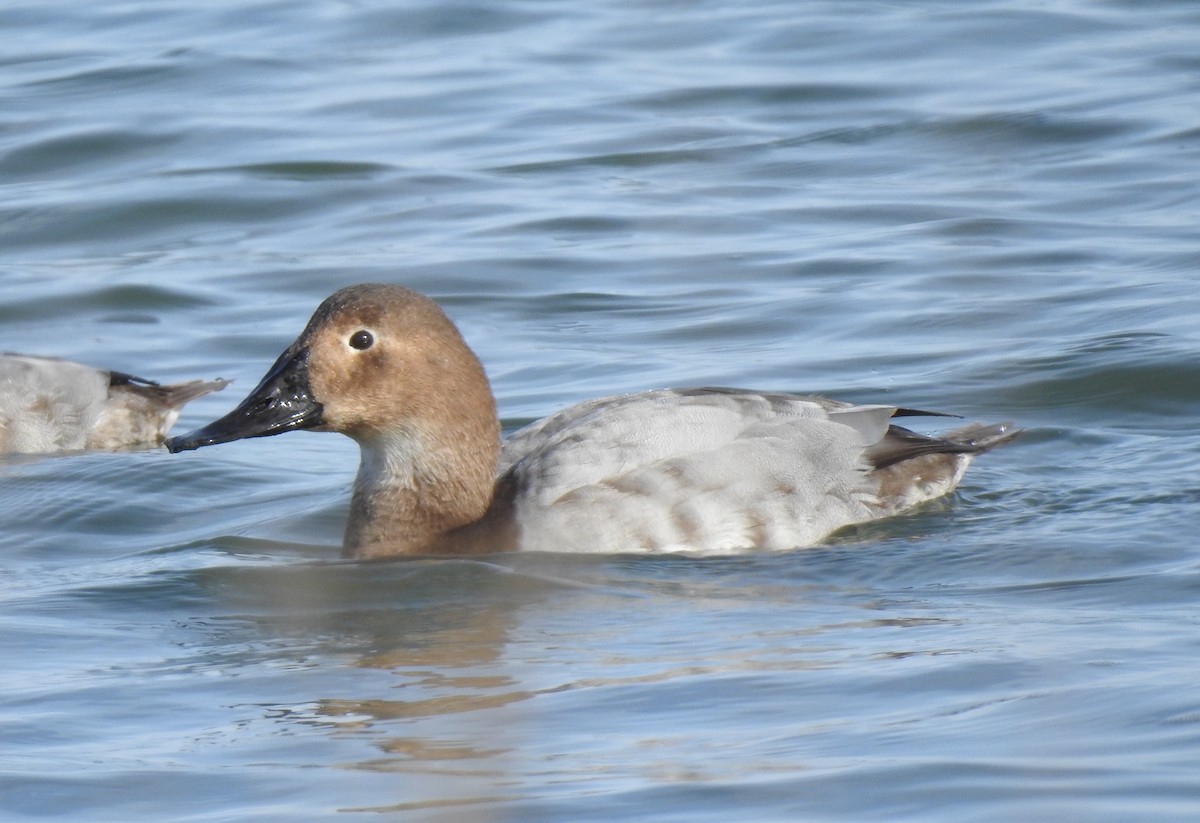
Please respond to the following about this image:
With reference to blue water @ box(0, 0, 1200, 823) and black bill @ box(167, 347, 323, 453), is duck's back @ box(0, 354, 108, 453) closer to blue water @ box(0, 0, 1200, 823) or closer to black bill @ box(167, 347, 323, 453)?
blue water @ box(0, 0, 1200, 823)

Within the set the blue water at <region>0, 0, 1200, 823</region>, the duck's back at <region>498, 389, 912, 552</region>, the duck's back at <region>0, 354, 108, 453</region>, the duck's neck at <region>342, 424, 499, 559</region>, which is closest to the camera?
the blue water at <region>0, 0, 1200, 823</region>

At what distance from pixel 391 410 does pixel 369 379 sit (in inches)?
5.5

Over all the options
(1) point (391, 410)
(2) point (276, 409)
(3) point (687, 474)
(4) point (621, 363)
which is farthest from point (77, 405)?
(3) point (687, 474)

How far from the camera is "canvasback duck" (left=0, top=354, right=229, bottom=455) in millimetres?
9562

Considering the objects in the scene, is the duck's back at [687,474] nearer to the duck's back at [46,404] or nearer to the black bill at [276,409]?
the black bill at [276,409]

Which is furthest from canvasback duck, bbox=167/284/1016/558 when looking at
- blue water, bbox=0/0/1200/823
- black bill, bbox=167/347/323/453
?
blue water, bbox=0/0/1200/823

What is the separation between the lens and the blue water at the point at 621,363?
498 centimetres

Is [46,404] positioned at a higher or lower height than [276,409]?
lower

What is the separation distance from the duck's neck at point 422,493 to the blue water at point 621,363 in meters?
0.19

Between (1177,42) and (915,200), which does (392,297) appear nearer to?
(915,200)

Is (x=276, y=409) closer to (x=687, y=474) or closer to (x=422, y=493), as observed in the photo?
(x=422, y=493)

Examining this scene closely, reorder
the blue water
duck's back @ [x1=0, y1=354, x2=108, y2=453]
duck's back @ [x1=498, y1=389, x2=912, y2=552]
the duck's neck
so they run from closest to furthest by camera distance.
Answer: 1. the blue water
2. duck's back @ [x1=498, y1=389, x2=912, y2=552]
3. the duck's neck
4. duck's back @ [x1=0, y1=354, x2=108, y2=453]

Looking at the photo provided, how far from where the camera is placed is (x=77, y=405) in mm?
9625

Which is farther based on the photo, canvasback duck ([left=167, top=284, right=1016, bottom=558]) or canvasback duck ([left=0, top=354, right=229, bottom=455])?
canvasback duck ([left=0, top=354, right=229, bottom=455])
